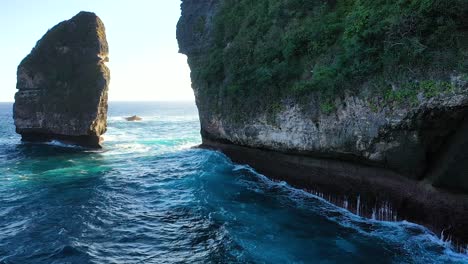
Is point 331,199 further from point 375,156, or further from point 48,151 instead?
point 48,151

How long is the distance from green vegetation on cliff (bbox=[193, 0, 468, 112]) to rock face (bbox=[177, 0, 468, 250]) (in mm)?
610

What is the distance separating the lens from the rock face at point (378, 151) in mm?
11773

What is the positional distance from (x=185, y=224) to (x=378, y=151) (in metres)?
8.47

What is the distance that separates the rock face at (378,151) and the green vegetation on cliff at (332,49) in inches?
24.0

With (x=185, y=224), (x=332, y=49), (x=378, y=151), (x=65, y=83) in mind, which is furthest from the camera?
(x=65, y=83)

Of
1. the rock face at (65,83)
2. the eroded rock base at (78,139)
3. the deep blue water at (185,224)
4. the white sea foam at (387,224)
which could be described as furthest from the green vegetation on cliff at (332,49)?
the eroded rock base at (78,139)

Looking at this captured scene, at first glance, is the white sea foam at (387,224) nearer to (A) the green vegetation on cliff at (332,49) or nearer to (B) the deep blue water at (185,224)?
(B) the deep blue water at (185,224)

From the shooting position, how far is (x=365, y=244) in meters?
12.1

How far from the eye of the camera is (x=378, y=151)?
13.7 m

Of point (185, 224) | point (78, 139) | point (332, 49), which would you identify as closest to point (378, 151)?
A: point (332, 49)

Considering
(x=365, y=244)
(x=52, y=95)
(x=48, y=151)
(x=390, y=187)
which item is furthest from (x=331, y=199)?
(x=52, y=95)

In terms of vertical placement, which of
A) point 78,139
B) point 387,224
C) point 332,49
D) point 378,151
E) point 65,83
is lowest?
point 387,224

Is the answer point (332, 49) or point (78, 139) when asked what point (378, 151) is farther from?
point (78, 139)

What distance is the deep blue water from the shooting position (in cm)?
1145
